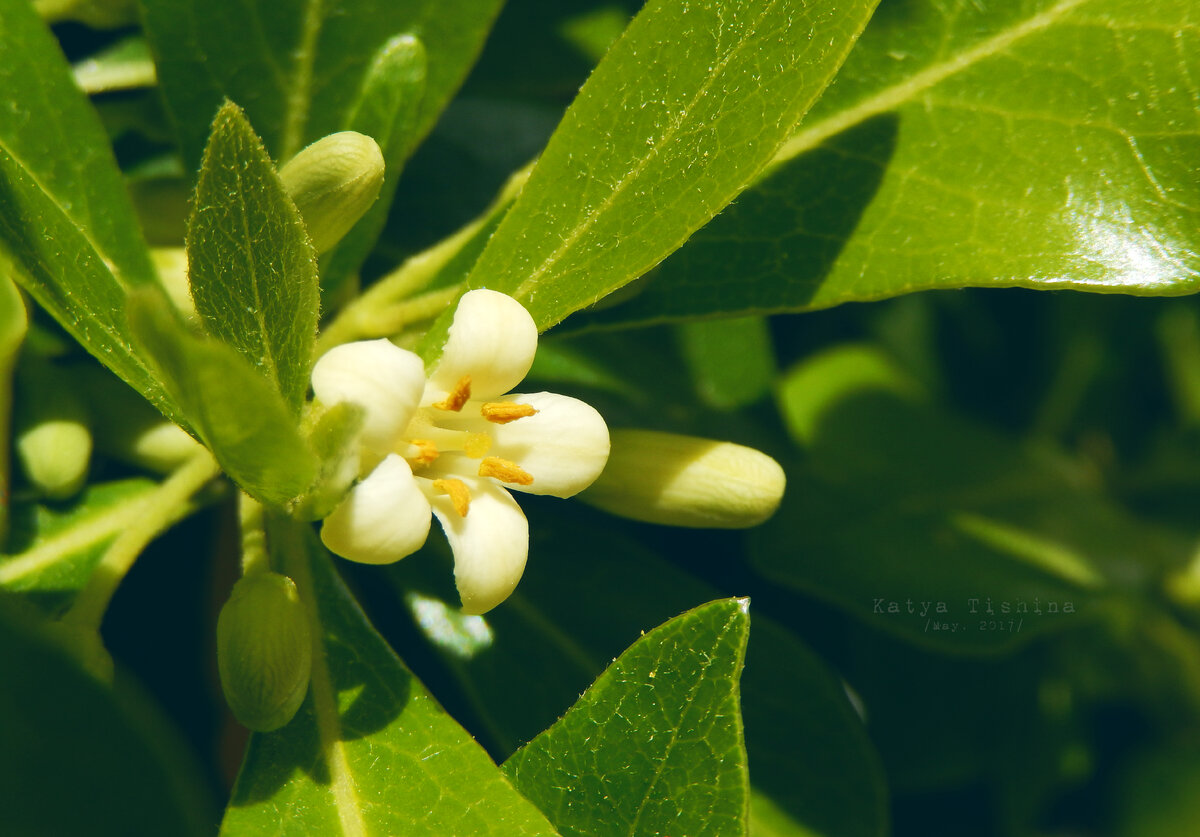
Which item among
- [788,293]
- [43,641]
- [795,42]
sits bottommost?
[788,293]

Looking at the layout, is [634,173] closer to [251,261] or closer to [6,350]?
[251,261]

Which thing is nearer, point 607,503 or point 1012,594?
point 607,503

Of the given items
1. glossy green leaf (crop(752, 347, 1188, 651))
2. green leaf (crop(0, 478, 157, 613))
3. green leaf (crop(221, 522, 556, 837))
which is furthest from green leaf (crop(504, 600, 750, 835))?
glossy green leaf (crop(752, 347, 1188, 651))

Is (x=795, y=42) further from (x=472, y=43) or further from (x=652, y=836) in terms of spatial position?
(x=652, y=836)

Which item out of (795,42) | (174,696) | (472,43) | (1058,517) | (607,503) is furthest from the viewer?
(1058,517)

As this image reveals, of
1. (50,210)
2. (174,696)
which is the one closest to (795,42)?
(50,210)

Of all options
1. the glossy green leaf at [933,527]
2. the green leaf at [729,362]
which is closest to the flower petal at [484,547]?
the glossy green leaf at [933,527]

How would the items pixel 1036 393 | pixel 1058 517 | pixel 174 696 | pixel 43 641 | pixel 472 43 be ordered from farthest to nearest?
pixel 1036 393
pixel 1058 517
pixel 174 696
pixel 472 43
pixel 43 641
